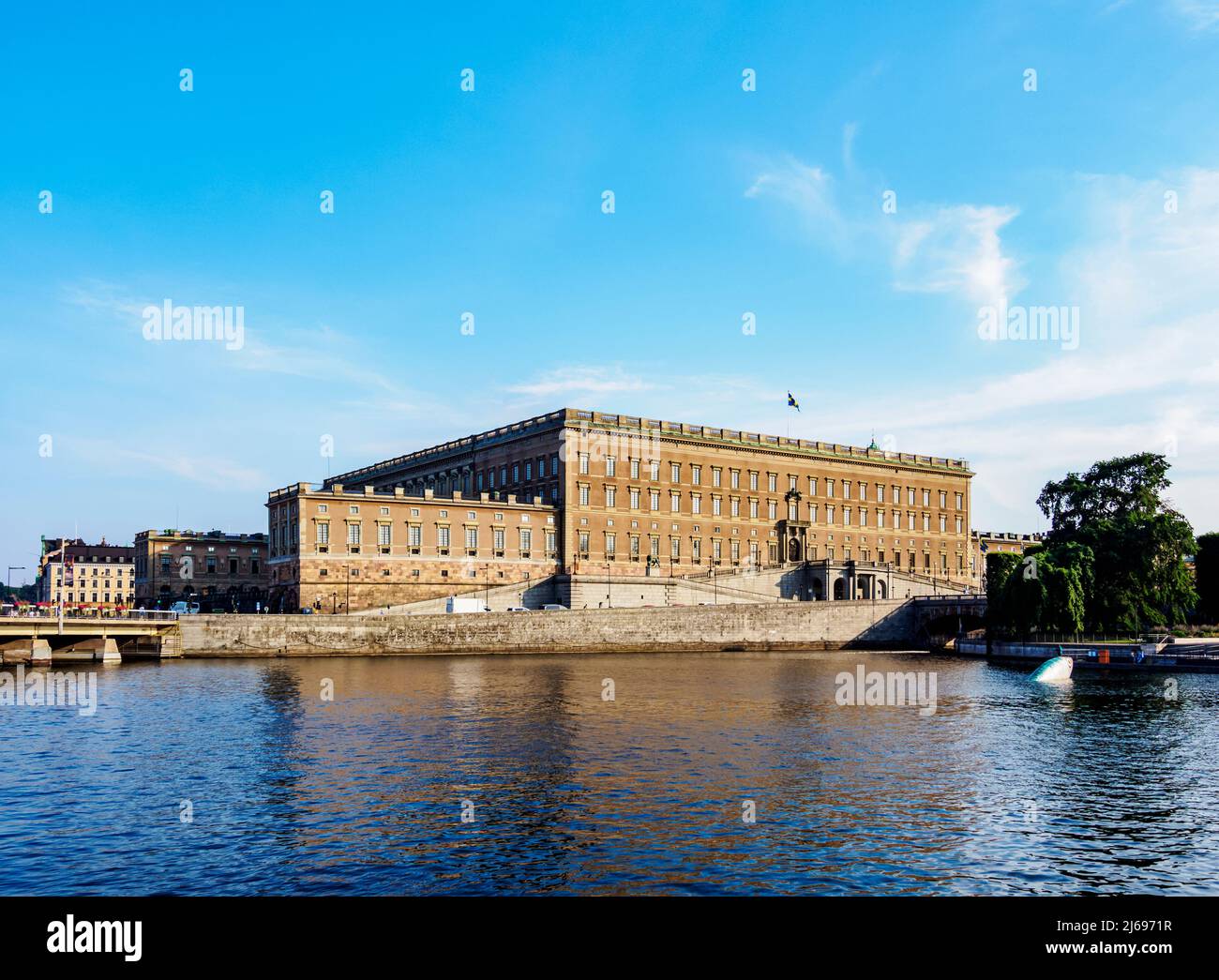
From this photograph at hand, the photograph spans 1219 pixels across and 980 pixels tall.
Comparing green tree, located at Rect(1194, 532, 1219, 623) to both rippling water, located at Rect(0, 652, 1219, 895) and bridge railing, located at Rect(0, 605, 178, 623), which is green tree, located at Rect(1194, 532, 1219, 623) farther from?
bridge railing, located at Rect(0, 605, 178, 623)

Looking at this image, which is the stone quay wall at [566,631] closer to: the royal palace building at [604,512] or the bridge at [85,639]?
the bridge at [85,639]

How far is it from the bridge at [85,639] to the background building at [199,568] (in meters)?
36.8

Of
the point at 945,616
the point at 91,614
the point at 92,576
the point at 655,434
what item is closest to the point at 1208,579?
the point at 945,616

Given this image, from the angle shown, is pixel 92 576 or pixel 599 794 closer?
pixel 599 794

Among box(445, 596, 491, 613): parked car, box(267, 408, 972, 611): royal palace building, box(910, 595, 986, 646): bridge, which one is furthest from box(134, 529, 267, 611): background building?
box(910, 595, 986, 646): bridge

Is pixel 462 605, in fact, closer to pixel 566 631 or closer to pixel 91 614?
pixel 566 631

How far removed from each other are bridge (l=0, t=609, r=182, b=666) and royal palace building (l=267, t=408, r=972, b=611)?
56.3ft

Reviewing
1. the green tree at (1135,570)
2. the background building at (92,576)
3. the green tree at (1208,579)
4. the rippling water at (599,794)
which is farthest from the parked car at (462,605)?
the background building at (92,576)

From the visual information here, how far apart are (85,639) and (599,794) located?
61837mm

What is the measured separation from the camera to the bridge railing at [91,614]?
75.2 meters

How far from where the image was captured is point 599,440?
372ft

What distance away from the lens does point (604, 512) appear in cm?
11394

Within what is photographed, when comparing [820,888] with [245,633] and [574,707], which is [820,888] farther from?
[245,633]
